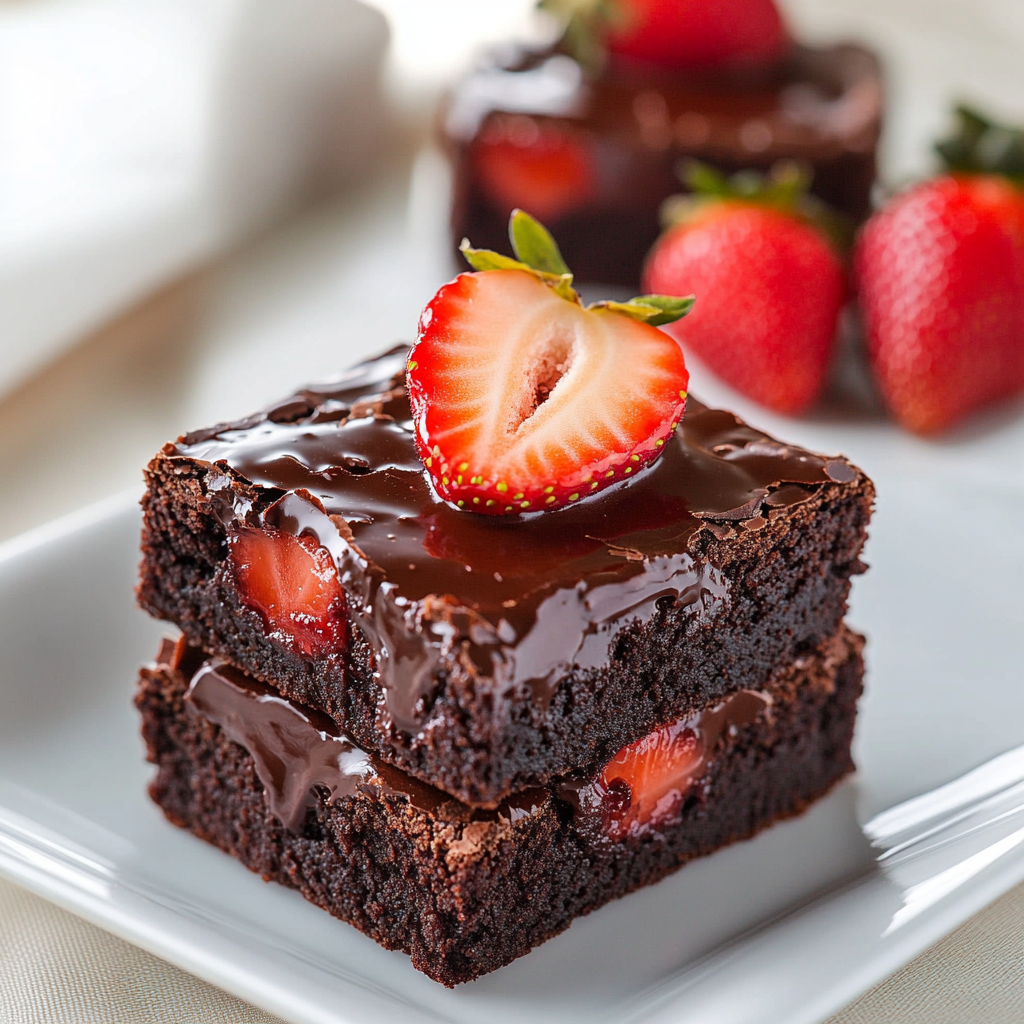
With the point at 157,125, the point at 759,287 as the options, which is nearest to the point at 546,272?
the point at 759,287

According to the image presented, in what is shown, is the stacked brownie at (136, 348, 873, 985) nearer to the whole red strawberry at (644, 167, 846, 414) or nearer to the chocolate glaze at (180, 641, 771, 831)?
the chocolate glaze at (180, 641, 771, 831)

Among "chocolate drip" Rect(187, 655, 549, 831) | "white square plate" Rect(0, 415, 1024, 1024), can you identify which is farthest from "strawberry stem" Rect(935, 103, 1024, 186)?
"chocolate drip" Rect(187, 655, 549, 831)

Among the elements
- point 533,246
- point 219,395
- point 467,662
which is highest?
point 533,246

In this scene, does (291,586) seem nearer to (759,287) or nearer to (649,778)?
(649,778)

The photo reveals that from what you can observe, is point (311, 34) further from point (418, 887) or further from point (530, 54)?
point (418, 887)

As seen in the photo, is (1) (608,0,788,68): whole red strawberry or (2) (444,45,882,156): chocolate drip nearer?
(2) (444,45,882,156): chocolate drip

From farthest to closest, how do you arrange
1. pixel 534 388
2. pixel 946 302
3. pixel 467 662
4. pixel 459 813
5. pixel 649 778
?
pixel 946 302 → pixel 649 778 → pixel 534 388 → pixel 459 813 → pixel 467 662
